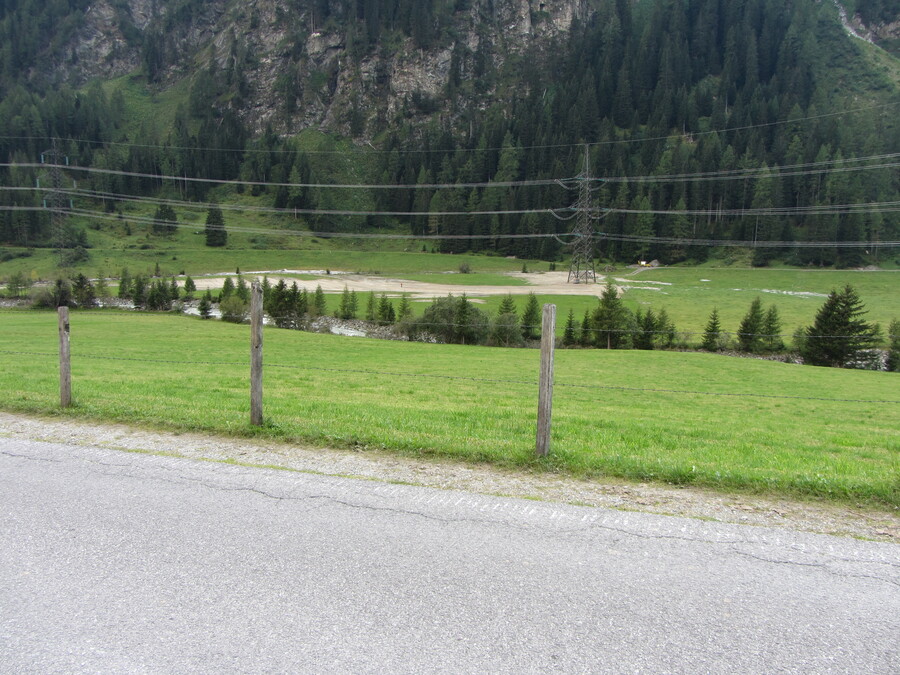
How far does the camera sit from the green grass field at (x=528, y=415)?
10.2m

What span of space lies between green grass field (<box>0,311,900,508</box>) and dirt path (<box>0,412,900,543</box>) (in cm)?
A: 44

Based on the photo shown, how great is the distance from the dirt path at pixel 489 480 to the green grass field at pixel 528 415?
1.44ft

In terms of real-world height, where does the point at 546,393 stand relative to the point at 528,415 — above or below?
above

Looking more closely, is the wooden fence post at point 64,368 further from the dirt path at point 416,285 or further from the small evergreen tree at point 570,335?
the dirt path at point 416,285

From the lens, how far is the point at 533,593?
578 centimetres

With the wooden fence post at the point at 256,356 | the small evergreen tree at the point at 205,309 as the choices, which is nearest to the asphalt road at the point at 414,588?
the wooden fence post at the point at 256,356

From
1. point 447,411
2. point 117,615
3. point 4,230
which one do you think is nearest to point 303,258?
point 4,230

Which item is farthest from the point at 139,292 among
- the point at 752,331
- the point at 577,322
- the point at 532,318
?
the point at 752,331

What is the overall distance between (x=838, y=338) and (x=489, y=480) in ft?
241

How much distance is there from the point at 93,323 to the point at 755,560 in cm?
8084

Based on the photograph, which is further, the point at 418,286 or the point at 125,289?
the point at 418,286

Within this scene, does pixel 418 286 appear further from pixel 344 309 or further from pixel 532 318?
pixel 532 318

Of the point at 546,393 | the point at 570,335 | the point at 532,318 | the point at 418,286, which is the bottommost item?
the point at 570,335

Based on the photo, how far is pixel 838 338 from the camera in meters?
68.9
